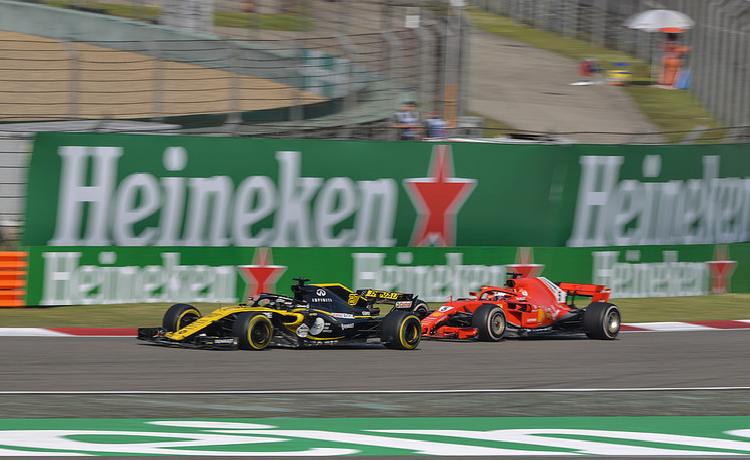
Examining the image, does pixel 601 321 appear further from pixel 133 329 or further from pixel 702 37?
pixel 702 37

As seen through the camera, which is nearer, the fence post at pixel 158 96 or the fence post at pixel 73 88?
the fence post at pixel 73 88

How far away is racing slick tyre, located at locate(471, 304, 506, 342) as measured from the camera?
12.2 metres

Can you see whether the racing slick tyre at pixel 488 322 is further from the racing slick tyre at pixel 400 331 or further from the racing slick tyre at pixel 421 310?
the racing slick tyre at pixel 400 331

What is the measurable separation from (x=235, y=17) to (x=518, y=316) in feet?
46.8

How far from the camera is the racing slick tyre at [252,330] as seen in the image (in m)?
10.9

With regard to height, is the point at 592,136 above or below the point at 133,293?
above

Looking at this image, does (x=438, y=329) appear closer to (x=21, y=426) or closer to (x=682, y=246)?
(x=21, y=426)

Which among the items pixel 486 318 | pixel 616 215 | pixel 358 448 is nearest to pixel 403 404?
pixel 358 448

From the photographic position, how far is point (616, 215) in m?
17.9

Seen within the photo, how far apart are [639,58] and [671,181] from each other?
1017 cm

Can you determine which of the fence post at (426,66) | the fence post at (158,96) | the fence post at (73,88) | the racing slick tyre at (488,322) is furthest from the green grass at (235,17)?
the racing slick tyre at (488,322)

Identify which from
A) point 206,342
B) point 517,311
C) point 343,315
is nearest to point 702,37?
point 517,311

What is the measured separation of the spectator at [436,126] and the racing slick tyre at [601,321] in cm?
539

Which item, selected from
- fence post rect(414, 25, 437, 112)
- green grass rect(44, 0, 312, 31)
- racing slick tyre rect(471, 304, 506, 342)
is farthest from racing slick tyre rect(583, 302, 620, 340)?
green grass rect(44, 0, 312, 31)
